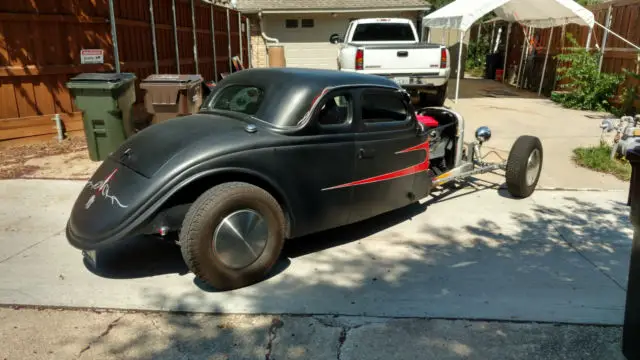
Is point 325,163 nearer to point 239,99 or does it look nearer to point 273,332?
point 239,99

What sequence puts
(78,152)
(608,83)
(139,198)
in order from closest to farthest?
(139,198) < (78,152) < (608,83)

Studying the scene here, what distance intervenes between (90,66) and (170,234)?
5849mm

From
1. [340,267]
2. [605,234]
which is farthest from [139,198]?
[605,234]

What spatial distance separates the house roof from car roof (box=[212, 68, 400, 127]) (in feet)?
58.5

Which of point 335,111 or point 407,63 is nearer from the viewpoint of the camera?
point 335,111

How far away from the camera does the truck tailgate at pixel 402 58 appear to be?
406 inches

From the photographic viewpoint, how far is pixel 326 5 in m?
21.5

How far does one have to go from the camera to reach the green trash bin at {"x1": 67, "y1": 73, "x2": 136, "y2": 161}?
7.25 meters

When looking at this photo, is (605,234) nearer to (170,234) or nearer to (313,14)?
(170,234)

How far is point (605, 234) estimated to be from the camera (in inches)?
197

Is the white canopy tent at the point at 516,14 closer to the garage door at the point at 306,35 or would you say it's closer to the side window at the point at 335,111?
the garage door at the point at 306,35

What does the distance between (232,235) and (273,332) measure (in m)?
0.77

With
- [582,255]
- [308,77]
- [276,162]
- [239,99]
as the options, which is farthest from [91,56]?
[582,255]

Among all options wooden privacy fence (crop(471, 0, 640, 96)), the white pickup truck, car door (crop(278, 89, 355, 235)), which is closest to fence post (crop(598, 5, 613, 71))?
wooden privacy fence (crop(471, 0, 640, 96))
